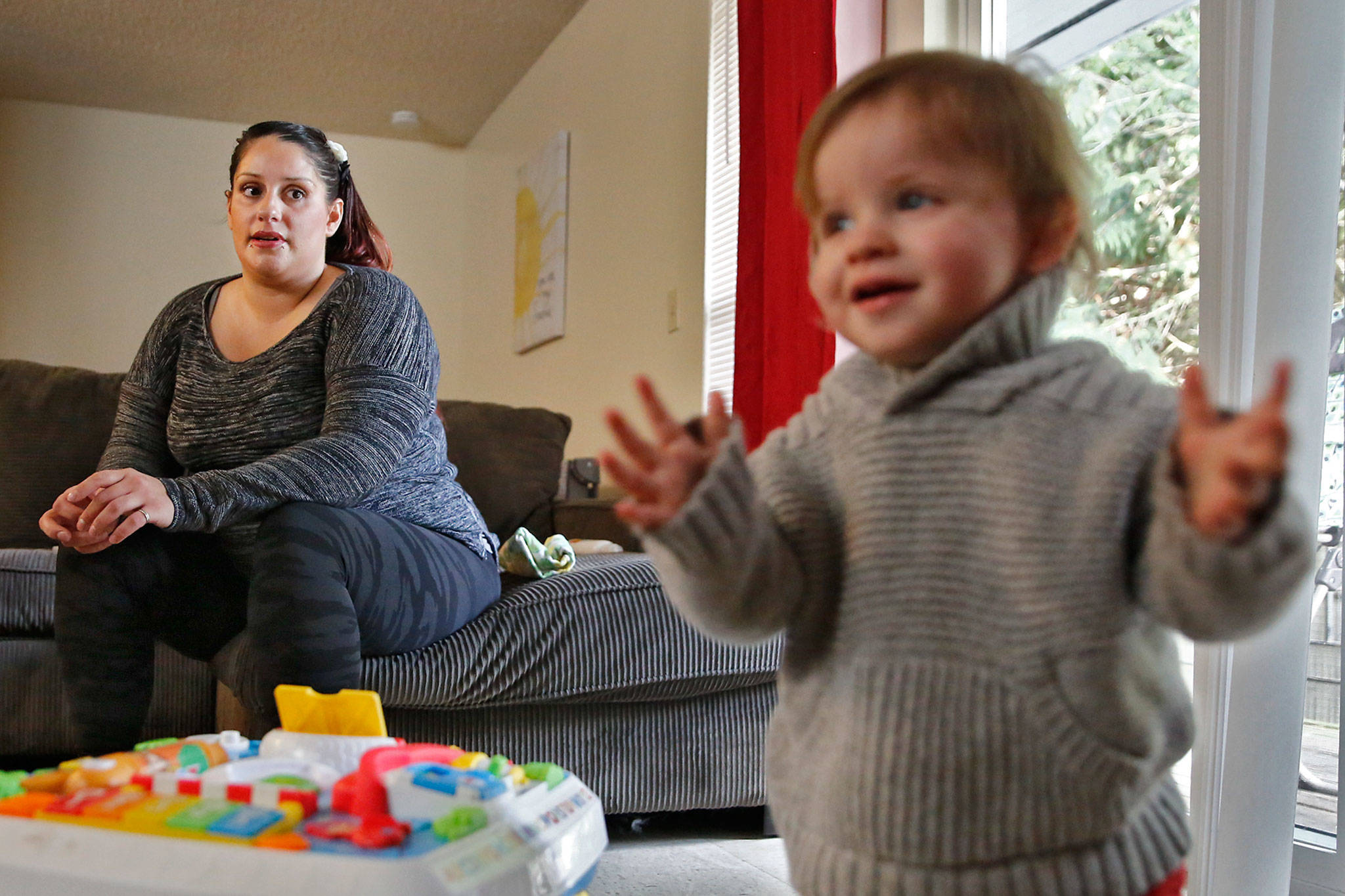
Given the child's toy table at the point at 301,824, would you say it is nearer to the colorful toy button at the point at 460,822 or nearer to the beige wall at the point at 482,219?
the colorful toy button at the point at 460,822

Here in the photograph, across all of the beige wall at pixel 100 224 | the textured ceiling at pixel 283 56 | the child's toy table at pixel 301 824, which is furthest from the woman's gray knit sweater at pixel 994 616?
the beige wall at pixel 100 224

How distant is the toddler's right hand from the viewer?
0.58 metres

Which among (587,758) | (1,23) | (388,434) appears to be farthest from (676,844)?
(1,23)

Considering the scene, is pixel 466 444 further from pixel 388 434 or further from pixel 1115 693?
pixel 1115 693

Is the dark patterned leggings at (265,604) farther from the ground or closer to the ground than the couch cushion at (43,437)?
closer to the ground

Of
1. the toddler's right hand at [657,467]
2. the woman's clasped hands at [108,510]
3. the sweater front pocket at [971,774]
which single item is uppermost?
the toddler's right hand at [657,467]

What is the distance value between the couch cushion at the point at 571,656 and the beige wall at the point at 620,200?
139 centimetres

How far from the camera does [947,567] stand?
608 millimetres

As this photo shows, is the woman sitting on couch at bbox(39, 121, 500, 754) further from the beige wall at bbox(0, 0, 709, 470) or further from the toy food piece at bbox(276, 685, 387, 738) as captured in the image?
the beige wall at bbox(0, 0, 709, 470)

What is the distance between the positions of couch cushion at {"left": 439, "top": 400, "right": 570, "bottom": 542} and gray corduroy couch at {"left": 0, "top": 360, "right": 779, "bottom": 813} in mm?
483

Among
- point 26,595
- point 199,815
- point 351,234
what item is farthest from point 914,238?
point 26,595

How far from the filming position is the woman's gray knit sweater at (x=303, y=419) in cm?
130

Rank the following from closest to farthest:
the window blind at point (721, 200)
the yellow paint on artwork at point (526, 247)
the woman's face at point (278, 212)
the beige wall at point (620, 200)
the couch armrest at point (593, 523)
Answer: the woman's face at point (278, 212)
the couch armrest at point (593, 523)
the window blind at point (721, 200)
the beige wall at point (620, 200)
the yellow paint on artwork at point (526, 247)

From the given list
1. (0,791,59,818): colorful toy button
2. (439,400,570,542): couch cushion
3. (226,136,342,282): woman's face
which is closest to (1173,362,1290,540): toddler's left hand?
(0,791,59,818): colorful toy button
